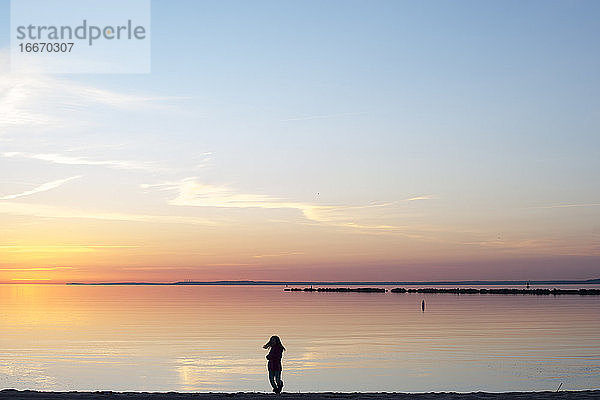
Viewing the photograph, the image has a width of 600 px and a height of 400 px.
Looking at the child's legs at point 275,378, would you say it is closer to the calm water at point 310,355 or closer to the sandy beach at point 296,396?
the sandy beach at point 296,396

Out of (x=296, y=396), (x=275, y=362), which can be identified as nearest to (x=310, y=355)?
(x=275, y=362)

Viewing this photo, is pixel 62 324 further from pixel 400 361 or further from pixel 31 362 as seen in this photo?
pixel 400 361

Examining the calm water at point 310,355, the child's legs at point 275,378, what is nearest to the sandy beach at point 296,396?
the child's legs at point 275,378

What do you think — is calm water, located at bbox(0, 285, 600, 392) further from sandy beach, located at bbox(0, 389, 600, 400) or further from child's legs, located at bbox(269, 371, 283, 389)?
sandy beach, located at bbox(0, 389, 600, 400)

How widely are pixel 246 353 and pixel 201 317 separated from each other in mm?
35972

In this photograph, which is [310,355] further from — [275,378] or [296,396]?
[296,396]

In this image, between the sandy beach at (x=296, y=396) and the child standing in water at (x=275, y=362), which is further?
the child standing in water at (x=275, y=362)

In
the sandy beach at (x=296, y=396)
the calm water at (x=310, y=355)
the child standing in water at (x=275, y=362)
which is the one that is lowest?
the calm water at (x=310, y=355)

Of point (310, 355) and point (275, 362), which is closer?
point (275, 362)

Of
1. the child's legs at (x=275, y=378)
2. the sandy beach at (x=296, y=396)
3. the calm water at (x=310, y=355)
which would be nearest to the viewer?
the sandy beach at (x=296, y=396)

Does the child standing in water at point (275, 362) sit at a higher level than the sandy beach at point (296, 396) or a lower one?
higher

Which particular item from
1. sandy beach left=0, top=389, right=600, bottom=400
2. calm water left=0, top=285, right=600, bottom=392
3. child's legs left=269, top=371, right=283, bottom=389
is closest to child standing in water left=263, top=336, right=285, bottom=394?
child's legs left=269, top=371, right=283, bottom=389

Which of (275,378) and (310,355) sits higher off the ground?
(275,378)

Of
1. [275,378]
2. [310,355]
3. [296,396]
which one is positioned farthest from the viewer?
[310,355]
